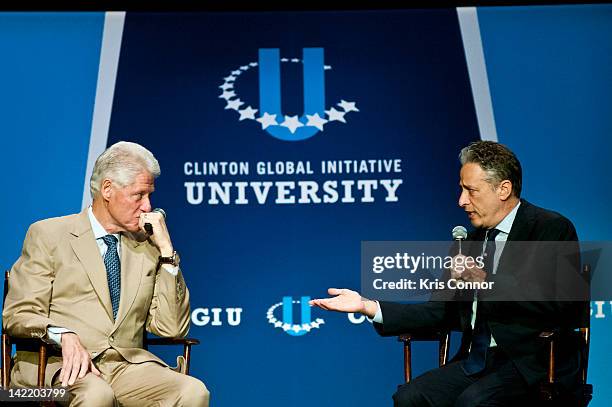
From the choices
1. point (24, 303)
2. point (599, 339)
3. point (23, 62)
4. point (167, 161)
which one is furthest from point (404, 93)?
point (24, 303)

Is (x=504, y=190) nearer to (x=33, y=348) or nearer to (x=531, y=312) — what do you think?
(x=531, y=312)

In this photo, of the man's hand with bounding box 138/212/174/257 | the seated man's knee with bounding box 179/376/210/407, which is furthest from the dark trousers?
the man's hand with bounding box 138/212/174/257

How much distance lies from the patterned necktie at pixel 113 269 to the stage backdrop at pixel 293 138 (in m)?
1.46

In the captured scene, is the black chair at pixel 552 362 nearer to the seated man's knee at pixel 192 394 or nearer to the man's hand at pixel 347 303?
the man's hand at pixel 347 303

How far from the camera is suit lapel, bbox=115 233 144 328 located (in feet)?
13.7

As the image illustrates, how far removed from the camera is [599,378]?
18.8 feet

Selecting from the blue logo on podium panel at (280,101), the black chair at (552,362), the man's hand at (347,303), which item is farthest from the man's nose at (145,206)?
the blue logo on podium panel at (280,101)

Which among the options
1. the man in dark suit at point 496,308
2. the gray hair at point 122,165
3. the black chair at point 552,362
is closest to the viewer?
the black chair at point 552,362

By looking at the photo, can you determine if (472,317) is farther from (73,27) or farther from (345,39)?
(73,27)

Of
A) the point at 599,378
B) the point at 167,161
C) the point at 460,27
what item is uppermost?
the point at 460,27

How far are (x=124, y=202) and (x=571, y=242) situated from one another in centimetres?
188

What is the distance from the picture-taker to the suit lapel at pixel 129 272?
4.17 metres

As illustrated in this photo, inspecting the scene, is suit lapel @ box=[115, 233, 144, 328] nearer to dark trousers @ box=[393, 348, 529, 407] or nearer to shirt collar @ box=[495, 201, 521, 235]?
dark trousers @ box=[393, 348, 529, 407]

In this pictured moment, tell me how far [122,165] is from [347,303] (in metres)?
1.12
